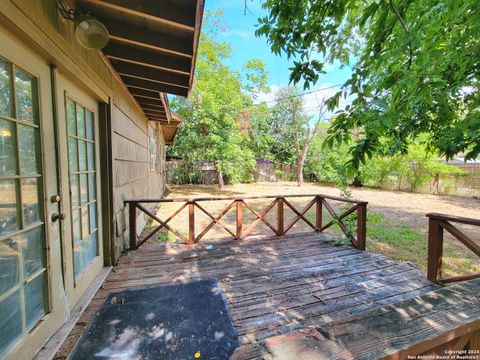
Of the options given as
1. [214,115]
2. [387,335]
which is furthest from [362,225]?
[214,115]

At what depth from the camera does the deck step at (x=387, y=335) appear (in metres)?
0.59

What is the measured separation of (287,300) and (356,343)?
70.2 inches

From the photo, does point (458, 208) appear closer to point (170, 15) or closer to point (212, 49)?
point (170, 15)

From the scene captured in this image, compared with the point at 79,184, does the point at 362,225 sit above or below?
below

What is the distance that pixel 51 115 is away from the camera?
1.67m

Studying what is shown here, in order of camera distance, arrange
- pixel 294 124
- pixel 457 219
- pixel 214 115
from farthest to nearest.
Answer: pixel 294 124
pixel 214 115
pixel 457 219

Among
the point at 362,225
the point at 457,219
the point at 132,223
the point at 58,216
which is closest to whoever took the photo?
the point at 58,216

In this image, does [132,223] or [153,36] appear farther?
[132,223]

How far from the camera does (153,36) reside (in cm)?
208

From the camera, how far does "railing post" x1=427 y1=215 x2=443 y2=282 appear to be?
2.57m

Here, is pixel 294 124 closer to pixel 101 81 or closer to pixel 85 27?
pixel 101 81

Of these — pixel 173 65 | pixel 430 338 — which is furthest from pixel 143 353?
pixel 173 65

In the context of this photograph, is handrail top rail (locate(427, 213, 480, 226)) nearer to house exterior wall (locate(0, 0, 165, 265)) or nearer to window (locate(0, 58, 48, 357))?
window (locate(0, 58, 48, 357))

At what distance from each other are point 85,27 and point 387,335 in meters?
2.29
